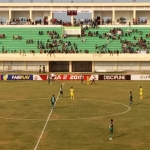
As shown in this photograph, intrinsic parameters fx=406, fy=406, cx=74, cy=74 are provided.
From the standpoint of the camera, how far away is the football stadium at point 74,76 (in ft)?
114

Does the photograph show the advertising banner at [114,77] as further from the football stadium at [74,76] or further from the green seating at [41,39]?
the green seating at [41,39]

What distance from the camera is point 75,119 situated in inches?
1629

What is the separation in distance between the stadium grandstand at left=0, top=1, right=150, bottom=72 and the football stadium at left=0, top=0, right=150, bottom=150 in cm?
23

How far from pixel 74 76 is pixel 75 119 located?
38112 mm

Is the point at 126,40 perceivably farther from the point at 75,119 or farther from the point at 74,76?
the point at 75,119

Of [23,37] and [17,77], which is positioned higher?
[23,37]

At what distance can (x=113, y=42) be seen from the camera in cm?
10250

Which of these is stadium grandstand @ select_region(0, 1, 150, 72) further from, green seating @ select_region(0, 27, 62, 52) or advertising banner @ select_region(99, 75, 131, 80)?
advertising banner @ select_region(99, 75, 131, 80)

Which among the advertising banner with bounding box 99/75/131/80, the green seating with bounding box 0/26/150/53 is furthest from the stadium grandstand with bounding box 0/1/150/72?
the advertising banner with bounding box 99/75/131/80

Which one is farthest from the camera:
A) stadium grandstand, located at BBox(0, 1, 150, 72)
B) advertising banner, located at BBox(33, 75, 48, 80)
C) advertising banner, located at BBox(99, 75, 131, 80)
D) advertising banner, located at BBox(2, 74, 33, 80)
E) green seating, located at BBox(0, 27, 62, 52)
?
green seating, located at BBox(0, 27, 62, 52)

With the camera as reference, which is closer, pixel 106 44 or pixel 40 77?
pixel 40 77

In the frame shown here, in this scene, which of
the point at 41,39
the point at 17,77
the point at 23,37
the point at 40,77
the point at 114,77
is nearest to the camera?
the point at 114,77

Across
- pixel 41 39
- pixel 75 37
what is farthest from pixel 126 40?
pixel 41 39

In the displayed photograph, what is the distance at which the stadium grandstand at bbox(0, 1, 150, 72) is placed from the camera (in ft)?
314
